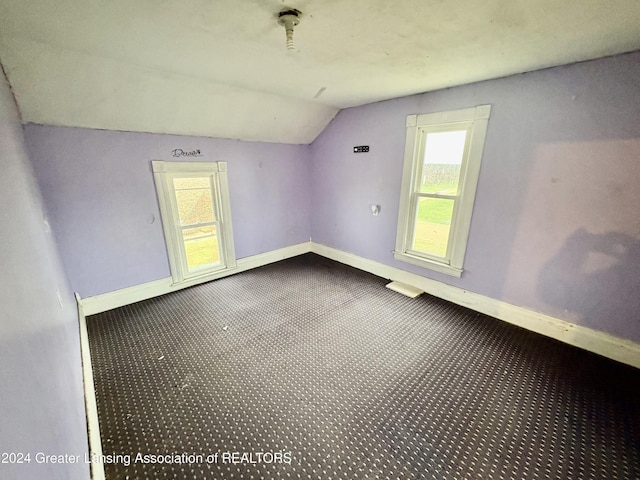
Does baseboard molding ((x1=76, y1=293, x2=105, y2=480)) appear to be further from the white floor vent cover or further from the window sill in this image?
the window sill

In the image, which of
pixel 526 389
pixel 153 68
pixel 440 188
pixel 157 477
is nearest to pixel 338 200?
pixel 440 188

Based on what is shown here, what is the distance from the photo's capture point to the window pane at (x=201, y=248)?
11.2 feet

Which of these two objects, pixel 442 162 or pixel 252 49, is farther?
pixel 442 162

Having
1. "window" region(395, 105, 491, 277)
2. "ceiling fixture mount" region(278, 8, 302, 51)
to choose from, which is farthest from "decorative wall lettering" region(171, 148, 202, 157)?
"window" region(395, 105, 491, 277)

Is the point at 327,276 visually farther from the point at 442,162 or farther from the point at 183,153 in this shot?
the point at 183,153

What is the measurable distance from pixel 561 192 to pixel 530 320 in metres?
1.21

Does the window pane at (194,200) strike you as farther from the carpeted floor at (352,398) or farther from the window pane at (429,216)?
the window pane at (429,216)

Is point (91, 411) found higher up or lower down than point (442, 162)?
lower down

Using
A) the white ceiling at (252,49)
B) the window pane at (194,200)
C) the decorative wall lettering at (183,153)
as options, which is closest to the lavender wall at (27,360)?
the white ceiling at (252,49)

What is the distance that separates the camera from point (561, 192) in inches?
84.1

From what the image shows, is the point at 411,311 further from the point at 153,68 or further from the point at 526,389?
the point at 153,68

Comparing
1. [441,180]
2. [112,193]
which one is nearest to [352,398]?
[441,180]

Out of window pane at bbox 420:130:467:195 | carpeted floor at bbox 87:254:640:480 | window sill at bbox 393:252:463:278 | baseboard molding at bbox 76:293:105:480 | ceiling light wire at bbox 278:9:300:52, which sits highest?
ceiling light wire at bbox 278:9:300:52

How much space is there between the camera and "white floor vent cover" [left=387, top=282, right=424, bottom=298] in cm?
314
